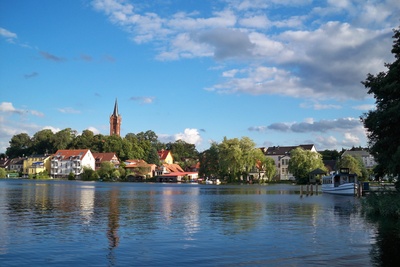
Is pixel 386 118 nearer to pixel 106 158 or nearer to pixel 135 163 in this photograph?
pixel 135 163

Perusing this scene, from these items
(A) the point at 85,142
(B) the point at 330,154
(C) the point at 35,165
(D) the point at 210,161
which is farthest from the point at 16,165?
(B) the point at 330,154

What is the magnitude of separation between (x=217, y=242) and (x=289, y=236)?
412 cm

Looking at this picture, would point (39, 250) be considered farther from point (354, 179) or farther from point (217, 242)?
point (354, 179)

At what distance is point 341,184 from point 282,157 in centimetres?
8614

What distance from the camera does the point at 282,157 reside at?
152 m

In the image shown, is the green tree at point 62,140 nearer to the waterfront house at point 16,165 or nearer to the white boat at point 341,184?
the waterfront house at point 16,165

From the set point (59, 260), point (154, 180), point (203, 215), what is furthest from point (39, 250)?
point (154, 180)

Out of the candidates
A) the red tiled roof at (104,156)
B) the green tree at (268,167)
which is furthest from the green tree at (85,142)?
the green tree at (268,167)

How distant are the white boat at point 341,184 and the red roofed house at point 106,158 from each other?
102159 millimetres

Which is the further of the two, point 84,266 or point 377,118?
point 377,118

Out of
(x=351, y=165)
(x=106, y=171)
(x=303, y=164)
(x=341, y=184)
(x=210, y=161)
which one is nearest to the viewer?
(x=341, y=184)

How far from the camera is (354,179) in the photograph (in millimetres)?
66188

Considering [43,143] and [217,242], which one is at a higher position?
[43,143]

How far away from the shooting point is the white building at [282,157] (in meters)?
149
